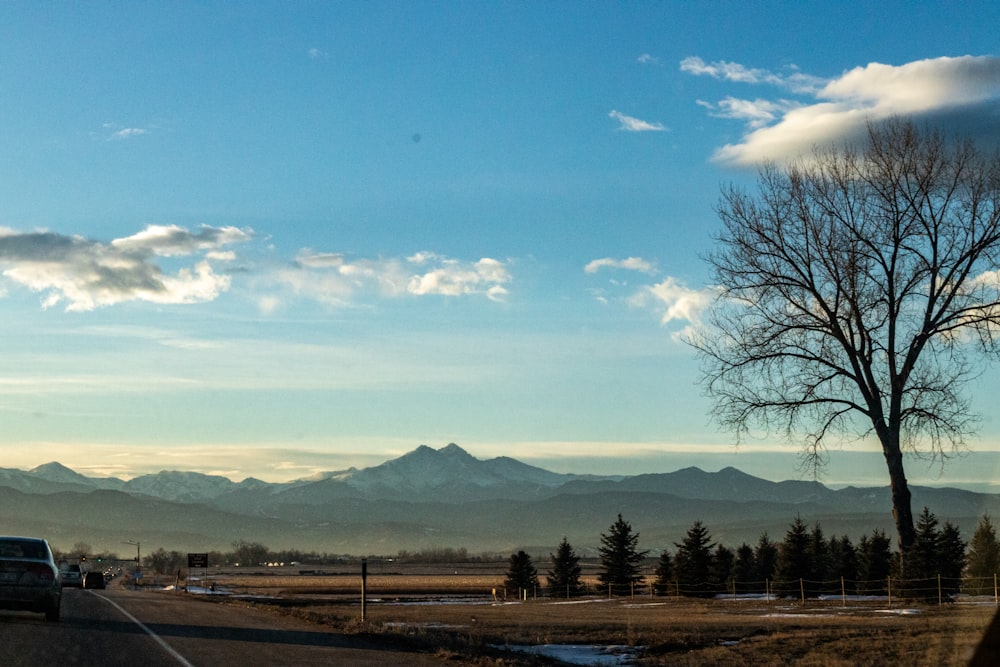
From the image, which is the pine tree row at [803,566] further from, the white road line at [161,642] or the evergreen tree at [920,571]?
the white road line at [161,642]

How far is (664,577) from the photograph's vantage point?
225 feet

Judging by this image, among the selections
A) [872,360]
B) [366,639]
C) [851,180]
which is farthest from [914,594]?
[366,639]

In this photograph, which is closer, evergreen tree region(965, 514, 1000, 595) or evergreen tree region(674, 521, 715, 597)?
evergreen tree region(965, 514, 1000, 595)

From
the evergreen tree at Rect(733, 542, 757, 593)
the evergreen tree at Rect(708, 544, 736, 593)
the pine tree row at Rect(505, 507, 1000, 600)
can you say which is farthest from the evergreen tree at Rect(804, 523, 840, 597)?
the evergreen tree at Rect(708, 544, 736, 593)

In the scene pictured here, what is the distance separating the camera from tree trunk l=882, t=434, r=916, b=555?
116ft

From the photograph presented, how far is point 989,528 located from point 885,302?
19.0m

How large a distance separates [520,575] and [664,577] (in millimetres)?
17721

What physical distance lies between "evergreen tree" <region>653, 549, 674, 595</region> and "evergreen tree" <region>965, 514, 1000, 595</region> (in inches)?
697

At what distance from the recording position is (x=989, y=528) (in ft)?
159

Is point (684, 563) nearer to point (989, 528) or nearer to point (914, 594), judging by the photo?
point (989, 528)

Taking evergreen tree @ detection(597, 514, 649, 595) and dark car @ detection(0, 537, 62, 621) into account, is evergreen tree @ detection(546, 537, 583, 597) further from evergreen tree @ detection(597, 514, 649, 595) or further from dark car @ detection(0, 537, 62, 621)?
dark car @ detection(0, 537, 62, 621)

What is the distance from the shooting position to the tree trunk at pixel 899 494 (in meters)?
35.4

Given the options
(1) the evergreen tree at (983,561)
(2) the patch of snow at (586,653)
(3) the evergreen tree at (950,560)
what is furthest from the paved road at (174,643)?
(1) the evergreen tree at (983,561)

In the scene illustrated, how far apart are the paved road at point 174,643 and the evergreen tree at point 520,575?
54.3 m
